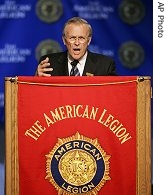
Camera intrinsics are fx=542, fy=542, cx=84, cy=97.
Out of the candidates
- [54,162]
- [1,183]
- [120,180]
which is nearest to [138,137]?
[120,180]

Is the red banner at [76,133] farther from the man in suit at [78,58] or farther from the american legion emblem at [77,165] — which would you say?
the man in suit at [78,58]

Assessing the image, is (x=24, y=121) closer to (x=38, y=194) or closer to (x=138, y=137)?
(x=38, y=194)

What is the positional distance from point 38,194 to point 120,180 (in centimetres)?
36

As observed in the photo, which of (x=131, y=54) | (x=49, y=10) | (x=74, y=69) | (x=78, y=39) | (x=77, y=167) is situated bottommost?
(x=77, y=167)

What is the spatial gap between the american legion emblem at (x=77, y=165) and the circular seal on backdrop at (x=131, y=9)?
2.38 m

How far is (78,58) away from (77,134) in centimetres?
50

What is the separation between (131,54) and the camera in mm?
4570

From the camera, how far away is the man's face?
2660 millimetres

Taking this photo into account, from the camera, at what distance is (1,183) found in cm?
371

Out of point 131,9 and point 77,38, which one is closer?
point 77,38

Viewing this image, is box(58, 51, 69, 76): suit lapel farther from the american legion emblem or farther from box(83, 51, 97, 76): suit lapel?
the american legion emblem

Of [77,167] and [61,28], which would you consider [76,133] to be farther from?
[61,28]

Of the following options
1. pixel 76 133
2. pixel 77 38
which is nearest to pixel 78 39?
pixel 77 38

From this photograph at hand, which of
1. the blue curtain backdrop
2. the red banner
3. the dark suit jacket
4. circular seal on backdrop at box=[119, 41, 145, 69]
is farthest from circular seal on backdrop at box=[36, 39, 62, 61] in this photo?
the red banner
